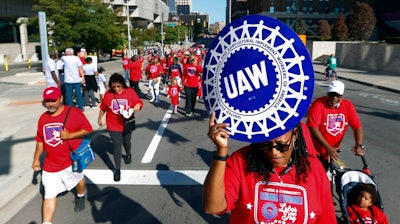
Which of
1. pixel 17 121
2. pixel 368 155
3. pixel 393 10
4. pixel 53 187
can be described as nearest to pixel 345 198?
pixel 53 187

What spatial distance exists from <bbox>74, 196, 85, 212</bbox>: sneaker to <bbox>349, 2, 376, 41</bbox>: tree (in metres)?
40.3

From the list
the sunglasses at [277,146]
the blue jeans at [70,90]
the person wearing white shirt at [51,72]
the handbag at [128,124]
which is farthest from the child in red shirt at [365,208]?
the blue jeans at [70,90]

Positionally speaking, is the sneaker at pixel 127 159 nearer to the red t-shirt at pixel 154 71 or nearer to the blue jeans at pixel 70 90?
the blue jeans at pixel 70 90

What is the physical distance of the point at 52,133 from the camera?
13.8ft

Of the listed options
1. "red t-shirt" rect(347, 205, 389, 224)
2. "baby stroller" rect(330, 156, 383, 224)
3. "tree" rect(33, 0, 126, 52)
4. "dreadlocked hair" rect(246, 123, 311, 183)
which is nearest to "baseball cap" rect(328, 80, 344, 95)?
"baby stroller" rect(330, 156, 383, 224)

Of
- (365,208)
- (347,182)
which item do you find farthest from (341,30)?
(365,208)

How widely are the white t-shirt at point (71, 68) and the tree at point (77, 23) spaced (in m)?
20.1

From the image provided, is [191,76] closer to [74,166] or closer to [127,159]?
[127,159]

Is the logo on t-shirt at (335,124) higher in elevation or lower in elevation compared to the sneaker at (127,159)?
higher

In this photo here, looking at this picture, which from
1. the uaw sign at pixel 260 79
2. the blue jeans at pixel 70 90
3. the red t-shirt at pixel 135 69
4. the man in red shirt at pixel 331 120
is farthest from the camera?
the red t-shirt at pixel 135 69

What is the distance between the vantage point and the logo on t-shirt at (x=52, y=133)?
4.17m

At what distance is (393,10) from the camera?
6656 centimetres

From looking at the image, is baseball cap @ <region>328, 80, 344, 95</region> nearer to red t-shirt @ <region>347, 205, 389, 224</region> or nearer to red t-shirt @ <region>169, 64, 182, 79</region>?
red t-shirt @ <region>347, 205, 389, 224</region>

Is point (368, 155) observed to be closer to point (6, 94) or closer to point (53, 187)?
point (53, 187)
